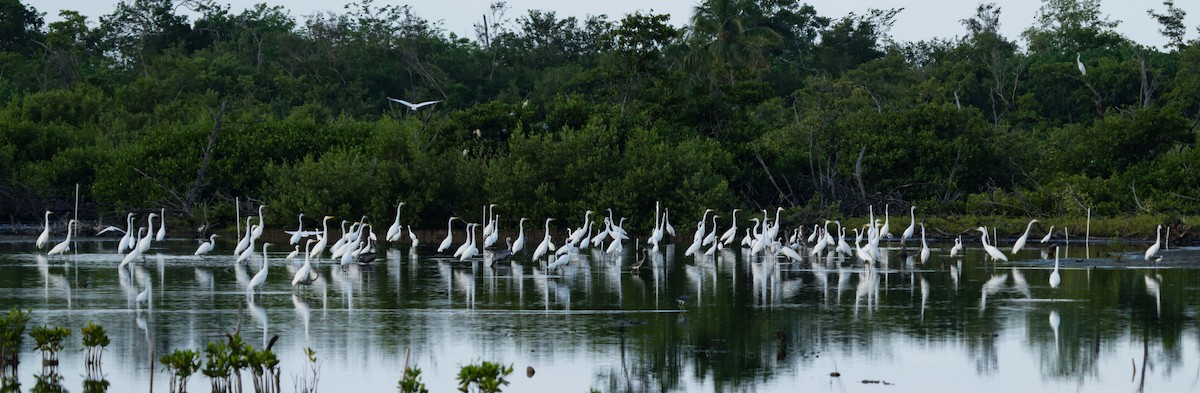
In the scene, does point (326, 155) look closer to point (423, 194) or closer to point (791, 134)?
point (423, 194)

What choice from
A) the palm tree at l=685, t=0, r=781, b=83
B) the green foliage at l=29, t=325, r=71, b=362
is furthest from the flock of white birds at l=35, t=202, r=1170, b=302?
the palm tree at l=685, t=0, r=781, b=83

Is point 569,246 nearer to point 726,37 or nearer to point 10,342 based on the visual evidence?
point 10,342

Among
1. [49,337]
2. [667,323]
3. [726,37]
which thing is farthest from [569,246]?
[726,37]

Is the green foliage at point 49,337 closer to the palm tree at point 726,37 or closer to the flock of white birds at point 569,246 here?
the flock of white birds at point 569,246

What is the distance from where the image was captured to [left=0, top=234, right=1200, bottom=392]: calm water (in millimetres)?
15484

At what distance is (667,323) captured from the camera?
1948 centimetres

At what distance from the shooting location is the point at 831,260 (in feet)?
106

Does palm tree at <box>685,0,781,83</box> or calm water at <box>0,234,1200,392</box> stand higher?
palm tree at <box>685,0,781,83</box>

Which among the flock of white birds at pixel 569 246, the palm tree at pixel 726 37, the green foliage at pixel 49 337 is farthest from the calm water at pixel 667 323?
the palm tree at pixel 726 37

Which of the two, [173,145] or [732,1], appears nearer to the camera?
[173,145]

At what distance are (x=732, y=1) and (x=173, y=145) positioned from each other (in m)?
25.4

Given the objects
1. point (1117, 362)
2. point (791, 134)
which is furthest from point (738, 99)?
point (1117, 362)

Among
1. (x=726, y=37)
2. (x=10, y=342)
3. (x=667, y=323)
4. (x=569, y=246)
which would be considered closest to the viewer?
(x=10, y=342)

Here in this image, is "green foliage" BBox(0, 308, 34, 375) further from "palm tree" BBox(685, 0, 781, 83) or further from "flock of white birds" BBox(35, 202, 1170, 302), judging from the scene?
"palm tree" BBox(685, 0, 781, 83)
